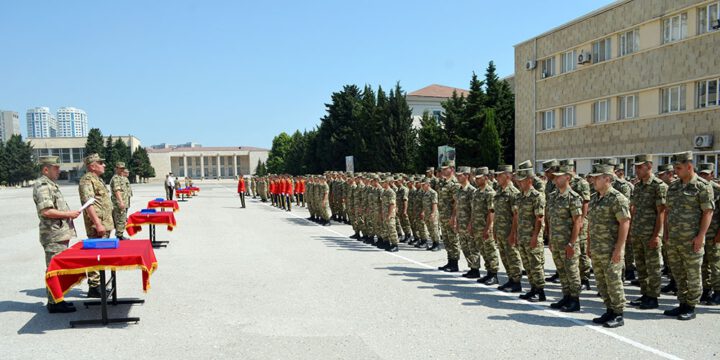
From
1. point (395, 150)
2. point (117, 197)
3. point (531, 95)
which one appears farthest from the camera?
point (395, 150)

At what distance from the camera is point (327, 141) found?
144 ft

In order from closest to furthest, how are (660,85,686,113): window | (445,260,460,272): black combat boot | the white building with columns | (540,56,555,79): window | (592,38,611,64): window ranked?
(445,260,460,272): black combat boot → (660,85,686,113): window → (592,38,611,64): window → (540,56,555,79): window → the white building with columns

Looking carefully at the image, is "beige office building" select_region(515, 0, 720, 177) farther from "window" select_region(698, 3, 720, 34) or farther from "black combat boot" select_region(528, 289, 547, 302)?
"black combat boot" select_region(528, 289, 547, 302)

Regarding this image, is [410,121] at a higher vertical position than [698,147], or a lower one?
higher

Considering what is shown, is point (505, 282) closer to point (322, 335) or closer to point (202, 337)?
point (322, 335)

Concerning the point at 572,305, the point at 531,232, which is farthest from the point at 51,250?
the point at 572,305

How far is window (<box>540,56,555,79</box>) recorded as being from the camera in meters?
27.1

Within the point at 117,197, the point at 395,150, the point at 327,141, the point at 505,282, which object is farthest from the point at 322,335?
the point at 327,141

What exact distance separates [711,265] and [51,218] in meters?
8.90

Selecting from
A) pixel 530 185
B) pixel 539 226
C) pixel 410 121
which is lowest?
pixel 539 226

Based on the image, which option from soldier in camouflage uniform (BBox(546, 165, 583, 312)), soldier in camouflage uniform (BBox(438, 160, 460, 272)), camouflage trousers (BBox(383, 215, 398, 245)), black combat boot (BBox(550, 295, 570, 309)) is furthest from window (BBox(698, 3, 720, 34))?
black combat boot (BBox(550, 295, 570, 309))

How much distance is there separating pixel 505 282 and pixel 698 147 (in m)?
14.0

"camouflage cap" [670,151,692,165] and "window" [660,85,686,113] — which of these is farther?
"window" [660,85,686,113]

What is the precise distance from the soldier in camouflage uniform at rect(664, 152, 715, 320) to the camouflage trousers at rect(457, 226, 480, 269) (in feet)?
9.32
